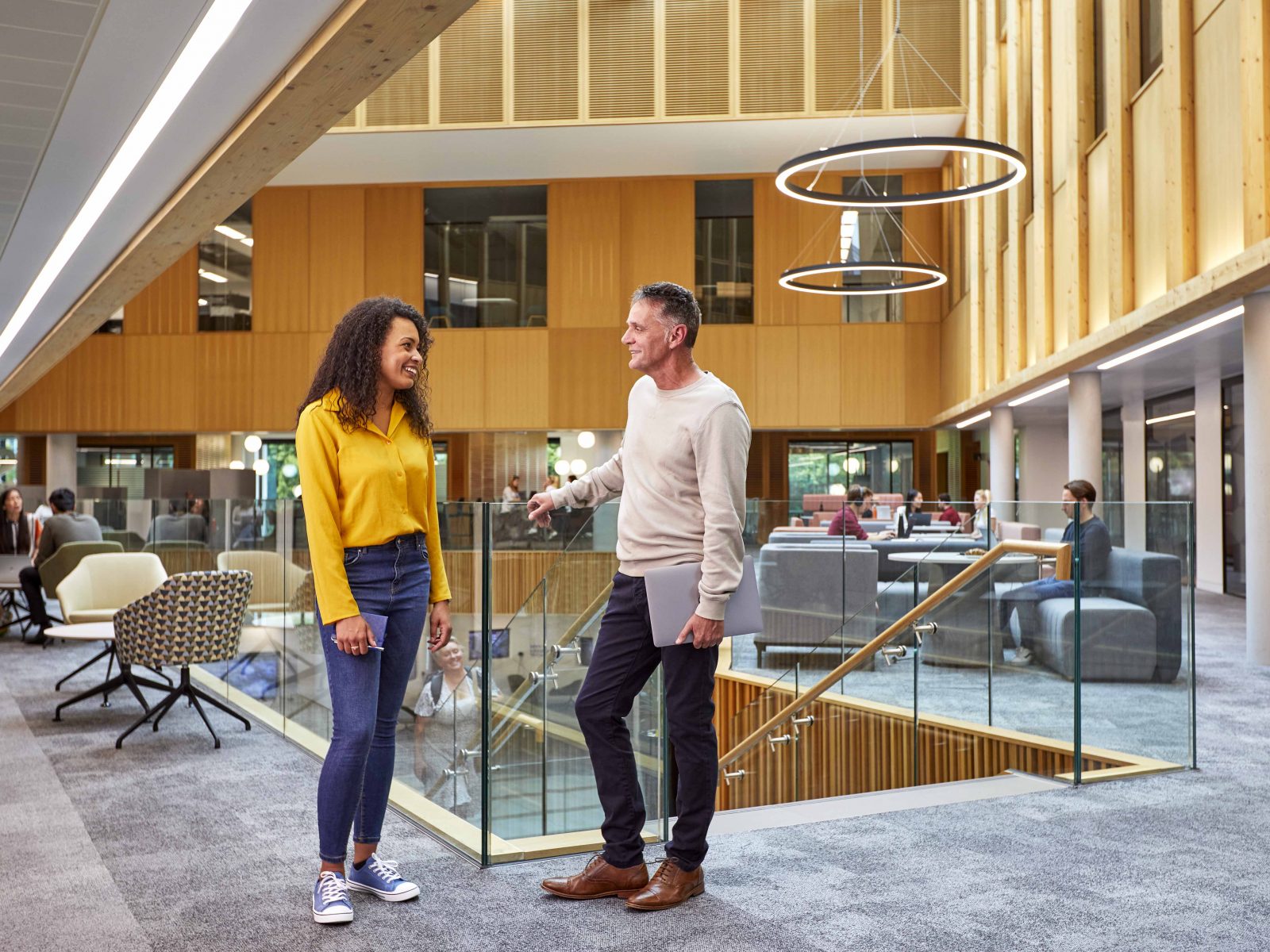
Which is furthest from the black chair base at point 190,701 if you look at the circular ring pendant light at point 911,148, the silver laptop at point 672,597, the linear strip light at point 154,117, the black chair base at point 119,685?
the circular ring pendant light at point 911,148

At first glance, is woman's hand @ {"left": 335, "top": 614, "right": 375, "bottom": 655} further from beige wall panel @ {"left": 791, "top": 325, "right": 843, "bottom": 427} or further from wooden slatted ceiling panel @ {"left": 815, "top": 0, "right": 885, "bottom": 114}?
beige wall panel @ {"left": 791, "top": 325, "right": 843, "bottom": 427}

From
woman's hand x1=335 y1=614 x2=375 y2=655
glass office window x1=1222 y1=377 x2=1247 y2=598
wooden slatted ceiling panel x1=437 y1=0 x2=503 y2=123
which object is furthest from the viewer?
wooden slatted ceiling panel x1=437 y1=0 x2=503 y2=123

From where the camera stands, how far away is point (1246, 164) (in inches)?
301

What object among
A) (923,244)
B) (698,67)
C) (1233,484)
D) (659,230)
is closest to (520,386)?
(659,230)

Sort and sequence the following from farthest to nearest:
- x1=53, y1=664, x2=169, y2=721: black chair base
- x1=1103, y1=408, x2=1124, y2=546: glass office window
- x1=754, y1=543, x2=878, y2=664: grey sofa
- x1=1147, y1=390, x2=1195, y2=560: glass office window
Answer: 1. x1=1103, y1=408, x2=1124, y2=546: glass office window
2. x1=1147, y1=390, x2=1195, y2=560: glass office window
3. x1=754, y1=543, x2=878, y2=664: grey sofa
4. x1=53, y1=664, x2=169, y2=721: black chair base

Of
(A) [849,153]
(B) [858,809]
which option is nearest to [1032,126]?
(A) [849,153]

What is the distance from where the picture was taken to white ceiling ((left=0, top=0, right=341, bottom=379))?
12.6 ft

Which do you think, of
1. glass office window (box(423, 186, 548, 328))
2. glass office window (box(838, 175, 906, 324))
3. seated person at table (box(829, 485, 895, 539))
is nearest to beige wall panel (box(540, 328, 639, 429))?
glass office window (box(423, 186, 548, 328))

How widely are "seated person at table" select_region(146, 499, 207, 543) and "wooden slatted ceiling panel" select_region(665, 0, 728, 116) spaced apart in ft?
32.9

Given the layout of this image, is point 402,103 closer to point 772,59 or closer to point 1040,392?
point 772,59

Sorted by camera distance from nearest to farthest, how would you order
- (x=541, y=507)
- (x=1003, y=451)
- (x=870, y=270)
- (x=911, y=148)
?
1. (x=541, y=507)
2. (x=911, y=148)
3. (x=870, y=270)
4. (x=1003, y=451)

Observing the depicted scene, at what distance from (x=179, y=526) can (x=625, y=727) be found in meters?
6.78

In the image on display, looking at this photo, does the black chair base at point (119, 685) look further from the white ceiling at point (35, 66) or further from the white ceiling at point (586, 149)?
the white ceiling at point (586, 149)

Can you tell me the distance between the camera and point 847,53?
54.5 feet
